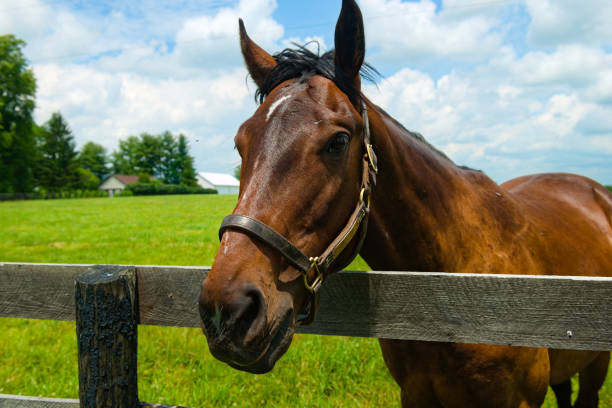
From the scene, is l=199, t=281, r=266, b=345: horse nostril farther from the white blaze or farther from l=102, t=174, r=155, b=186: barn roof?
l=102, t=174, r=155, b=186: barn roof

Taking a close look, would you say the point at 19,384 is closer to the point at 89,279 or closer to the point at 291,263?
the point at 89,279

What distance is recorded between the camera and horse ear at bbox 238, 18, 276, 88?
231 centimetres

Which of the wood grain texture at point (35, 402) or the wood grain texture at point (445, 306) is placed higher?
the wood grain texture at point (445, 306)

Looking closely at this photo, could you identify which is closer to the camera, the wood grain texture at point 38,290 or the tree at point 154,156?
the wood grain texture at point 38,290

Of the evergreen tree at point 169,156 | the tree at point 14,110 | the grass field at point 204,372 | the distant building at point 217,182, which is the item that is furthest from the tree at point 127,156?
the grass field at point 204,372

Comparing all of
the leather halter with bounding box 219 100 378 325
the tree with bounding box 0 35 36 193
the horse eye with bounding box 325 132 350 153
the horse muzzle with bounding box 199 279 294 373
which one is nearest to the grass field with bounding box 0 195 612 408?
the leather halter with bounding box 219 100 378 325

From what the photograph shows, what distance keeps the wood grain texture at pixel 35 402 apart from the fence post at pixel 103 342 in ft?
0.73

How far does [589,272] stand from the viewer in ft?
9.46

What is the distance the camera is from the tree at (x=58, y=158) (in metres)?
68.2

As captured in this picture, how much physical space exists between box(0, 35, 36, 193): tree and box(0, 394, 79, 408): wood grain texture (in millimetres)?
54003

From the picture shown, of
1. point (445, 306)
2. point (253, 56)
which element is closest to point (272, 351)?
point (445, 306)

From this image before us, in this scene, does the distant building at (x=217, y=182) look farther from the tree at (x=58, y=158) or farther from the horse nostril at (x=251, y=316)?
the horse nostril at (x=251, y=316)

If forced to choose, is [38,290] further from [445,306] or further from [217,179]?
[217,179]

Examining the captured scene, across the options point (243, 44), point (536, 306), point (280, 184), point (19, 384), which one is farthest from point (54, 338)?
point (536, 306)
